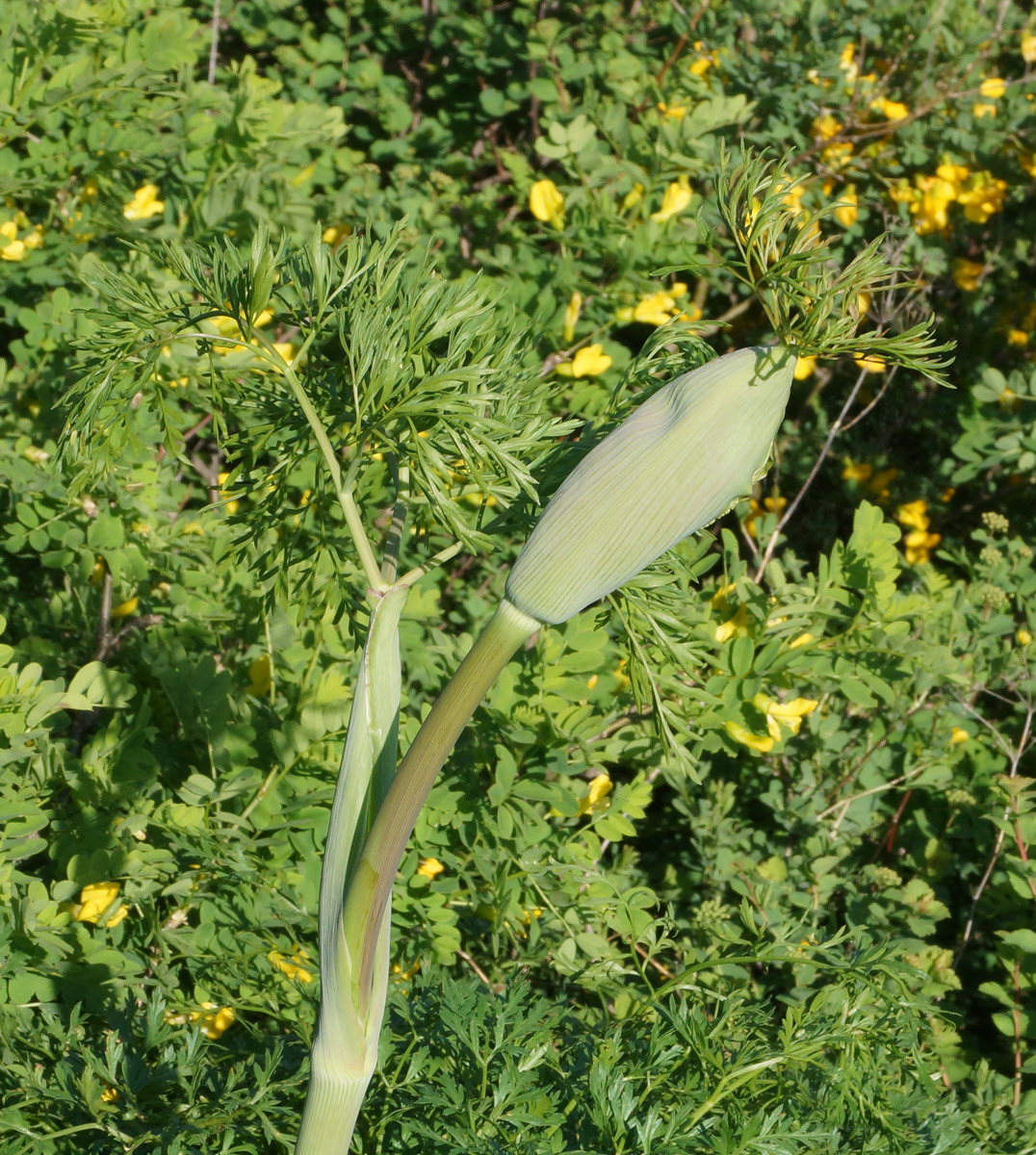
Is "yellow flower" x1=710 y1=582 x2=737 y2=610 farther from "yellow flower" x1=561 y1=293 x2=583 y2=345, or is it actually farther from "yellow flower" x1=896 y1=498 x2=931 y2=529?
"yellow flower" x1=896 y1=498 x2=931 y2=529

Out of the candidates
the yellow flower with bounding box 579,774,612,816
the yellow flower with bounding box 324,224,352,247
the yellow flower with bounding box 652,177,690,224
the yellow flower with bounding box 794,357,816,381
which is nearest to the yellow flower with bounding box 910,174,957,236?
the yellow flower with bounding box 794,357,816,381

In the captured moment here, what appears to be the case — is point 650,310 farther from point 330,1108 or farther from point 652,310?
point 330,1108

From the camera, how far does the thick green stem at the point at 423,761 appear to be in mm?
820

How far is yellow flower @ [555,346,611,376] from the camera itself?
215 centimetres

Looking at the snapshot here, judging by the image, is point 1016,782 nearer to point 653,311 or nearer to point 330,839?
point 653,311

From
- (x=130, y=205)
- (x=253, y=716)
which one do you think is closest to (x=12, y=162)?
(x=130, y=205)

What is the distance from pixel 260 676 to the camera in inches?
71.5

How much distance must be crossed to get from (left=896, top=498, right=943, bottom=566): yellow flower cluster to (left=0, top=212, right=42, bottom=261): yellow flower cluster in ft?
6.43

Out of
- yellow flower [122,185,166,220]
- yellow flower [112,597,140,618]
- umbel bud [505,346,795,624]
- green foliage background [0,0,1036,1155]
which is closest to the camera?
umbel bud [505,346,795,624]

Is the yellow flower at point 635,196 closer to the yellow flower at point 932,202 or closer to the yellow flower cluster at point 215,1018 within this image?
the yellow flower at point 932,202

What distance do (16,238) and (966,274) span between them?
2251mm

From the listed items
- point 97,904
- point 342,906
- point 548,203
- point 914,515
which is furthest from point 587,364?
point 342,906

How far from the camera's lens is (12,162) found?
2.15 meters

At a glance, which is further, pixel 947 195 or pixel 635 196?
pixel 947 195
